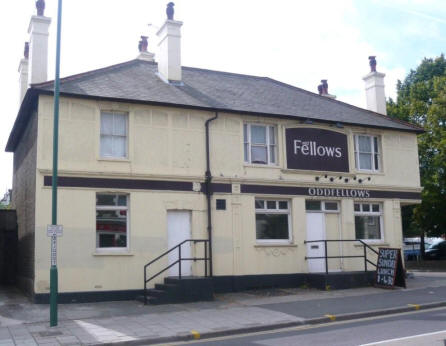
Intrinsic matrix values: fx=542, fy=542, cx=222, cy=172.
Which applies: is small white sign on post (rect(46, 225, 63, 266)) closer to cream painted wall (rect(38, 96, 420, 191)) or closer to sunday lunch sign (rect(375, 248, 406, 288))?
cream painted wall (rect(38, 96, 420, 191))

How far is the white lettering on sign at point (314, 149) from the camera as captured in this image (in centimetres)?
2008

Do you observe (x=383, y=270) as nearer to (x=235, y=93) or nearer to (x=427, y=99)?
(x=235, y=93)

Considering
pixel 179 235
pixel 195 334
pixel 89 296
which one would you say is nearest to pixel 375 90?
pixel 179 235

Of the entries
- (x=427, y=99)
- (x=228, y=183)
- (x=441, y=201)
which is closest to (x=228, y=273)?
(x=228, y=183)

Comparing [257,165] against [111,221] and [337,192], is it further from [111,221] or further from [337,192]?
[111,221]

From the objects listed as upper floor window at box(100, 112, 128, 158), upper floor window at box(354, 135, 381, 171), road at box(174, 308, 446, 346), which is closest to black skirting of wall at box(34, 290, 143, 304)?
upper floor window at box(100, 112, 128, 158)

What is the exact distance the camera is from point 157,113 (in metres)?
17.9

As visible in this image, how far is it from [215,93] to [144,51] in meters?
5.28

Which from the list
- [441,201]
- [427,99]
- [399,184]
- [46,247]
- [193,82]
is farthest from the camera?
[427,99]

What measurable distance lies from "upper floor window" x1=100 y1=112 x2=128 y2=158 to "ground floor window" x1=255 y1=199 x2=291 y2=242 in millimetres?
5132

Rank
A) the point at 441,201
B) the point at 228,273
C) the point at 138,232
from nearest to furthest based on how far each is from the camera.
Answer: the point at 138,232 < the point at 228,273 < the point at 441,201

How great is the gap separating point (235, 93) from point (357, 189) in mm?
6011

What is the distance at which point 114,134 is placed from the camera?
17375mm

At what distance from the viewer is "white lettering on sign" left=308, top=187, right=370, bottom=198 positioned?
65.7 feet
